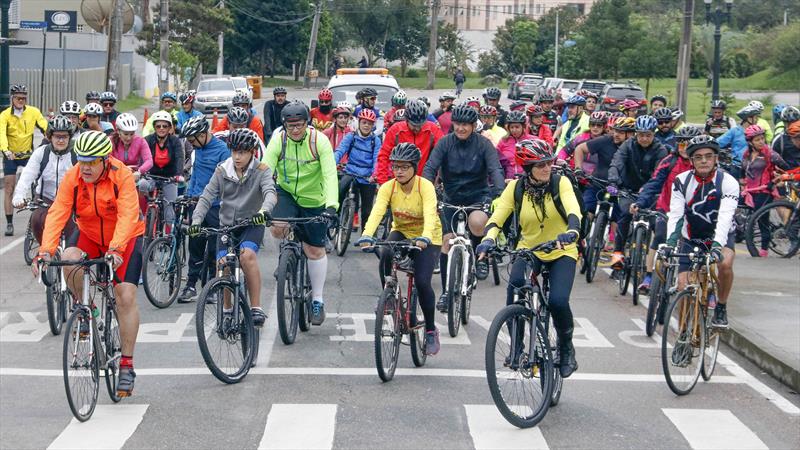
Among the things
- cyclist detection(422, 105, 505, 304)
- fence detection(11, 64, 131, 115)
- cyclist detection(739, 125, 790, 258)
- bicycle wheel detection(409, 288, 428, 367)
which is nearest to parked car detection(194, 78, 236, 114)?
fence detection(11, 64, 131, 115)

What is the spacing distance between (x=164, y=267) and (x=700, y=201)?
5.54 metres

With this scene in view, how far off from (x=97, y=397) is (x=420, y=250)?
8.93ft

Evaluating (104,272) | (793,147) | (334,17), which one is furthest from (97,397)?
(334,17)

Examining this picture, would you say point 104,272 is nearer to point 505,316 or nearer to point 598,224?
point 505,316

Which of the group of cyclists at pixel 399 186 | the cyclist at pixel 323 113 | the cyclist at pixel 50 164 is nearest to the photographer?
the group of cyclists at pixel 399 186

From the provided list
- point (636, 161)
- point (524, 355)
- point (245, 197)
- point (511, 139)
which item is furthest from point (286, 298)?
point (511, 139)

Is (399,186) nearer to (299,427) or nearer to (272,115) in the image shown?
(299,427)

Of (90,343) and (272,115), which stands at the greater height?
(272,115)

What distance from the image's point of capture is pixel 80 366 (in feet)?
28.8

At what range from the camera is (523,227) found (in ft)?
30.8

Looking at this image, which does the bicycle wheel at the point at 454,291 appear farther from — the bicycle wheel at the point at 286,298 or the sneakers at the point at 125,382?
the sneakers at the point at 125,382

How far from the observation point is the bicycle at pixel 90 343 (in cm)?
872

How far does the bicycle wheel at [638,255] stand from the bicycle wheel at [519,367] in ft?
15.3

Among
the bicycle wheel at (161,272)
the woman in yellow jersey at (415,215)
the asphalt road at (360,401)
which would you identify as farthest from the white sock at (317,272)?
the bicycle wheel at (161,272)
